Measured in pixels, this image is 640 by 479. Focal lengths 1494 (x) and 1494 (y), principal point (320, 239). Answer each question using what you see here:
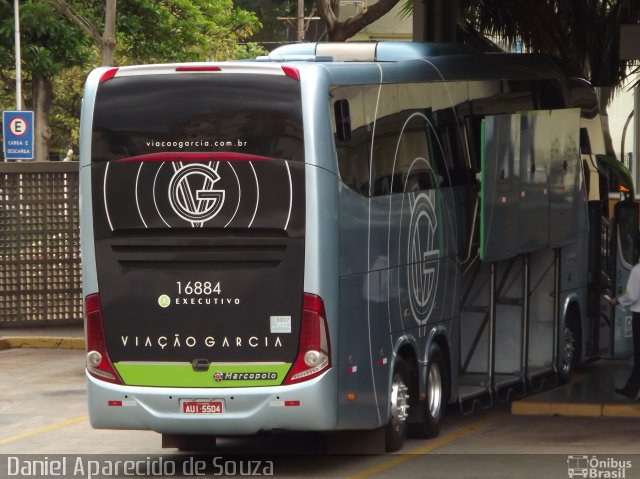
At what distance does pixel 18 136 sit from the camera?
90.3ft

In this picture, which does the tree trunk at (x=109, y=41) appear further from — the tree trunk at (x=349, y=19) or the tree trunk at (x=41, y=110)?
the tree trunk at (x=41, y=110)

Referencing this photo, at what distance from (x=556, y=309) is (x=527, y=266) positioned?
898mm

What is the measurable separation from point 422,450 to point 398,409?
459 millimetres

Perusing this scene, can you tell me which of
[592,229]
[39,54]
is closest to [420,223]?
[592,229]

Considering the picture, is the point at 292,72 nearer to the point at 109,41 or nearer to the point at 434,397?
the point at 434,397

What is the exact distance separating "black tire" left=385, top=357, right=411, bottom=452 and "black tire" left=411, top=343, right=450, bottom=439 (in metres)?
0.46

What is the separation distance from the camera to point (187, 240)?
11.6m

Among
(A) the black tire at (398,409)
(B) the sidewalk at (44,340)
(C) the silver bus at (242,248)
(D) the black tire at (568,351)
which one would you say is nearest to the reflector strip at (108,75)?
(C) the silver bus at (242,248)

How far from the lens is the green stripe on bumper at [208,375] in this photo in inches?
456

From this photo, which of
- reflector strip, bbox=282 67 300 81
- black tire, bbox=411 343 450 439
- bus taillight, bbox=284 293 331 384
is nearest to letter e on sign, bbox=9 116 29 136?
black tire, bbox=411 343 450 439

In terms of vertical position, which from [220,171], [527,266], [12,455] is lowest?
[12,455]

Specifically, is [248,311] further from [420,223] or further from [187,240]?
[420,223]

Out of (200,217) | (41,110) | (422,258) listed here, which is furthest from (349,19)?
(41,110)

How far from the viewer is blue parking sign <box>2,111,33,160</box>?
2744cm
